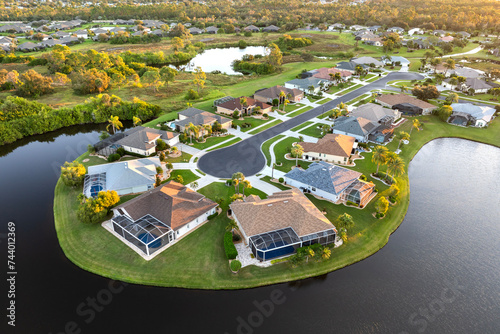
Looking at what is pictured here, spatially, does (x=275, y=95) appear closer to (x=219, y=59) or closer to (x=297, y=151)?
(x=297, y=151)

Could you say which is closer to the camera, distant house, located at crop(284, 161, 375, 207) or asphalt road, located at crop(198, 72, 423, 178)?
distant house, located at crop(284, 161, 375, 207)

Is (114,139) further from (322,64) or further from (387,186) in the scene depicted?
(322,64)

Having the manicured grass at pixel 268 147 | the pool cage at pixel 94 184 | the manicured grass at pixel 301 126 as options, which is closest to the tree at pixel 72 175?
the pool cage at pixel 94 184

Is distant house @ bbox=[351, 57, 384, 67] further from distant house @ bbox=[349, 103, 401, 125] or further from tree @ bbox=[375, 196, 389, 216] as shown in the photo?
tree @ bbox=[375, 196, 389, 216]

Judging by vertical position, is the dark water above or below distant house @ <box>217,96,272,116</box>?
below

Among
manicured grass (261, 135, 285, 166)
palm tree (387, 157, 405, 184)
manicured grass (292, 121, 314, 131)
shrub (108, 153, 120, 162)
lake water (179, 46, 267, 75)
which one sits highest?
palm tree (387, 157, 405, 184)

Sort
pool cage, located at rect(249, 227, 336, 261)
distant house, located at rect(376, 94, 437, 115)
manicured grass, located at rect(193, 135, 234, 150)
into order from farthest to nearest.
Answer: distant house, located at rect(376, 94, 437, 115)
manicured grass, located at rect(193, 135, 234, 150)
pool cage, located at rect(249, 227, 336, 261)

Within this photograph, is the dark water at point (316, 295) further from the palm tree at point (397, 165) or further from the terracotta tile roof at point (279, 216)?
the palm tree at point (397, 165)

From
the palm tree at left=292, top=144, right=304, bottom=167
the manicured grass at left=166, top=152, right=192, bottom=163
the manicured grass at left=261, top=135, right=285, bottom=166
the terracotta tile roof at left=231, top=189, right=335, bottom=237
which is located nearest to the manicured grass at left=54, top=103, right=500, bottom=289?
the terracotta tile roof at left=231, top=189, right=335, bottom=237
